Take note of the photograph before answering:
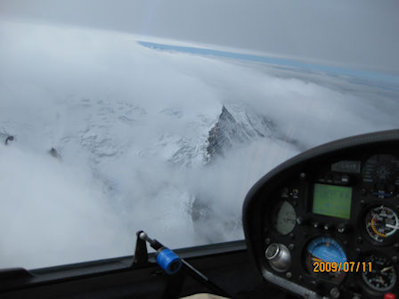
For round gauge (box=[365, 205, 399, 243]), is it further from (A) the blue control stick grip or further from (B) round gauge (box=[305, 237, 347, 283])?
(A) the blue control stick grip

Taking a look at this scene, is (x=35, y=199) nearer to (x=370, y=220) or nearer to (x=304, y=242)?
(x=304, y=242)

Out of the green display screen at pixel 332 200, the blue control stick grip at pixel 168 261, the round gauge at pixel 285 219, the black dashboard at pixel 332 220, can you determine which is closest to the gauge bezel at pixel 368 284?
the black dashboard at pixel 332 220

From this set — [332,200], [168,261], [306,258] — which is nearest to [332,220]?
[332,200]

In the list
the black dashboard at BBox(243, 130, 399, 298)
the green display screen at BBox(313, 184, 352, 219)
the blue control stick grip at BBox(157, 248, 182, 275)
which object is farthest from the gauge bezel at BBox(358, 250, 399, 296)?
the blue control stick grip at BBox(157, 248, 182, 275)

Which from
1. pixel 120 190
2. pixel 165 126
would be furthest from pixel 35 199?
pixel 165 126

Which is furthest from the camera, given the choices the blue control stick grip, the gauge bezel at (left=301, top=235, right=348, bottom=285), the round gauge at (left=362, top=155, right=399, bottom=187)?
the blue control stick grip
